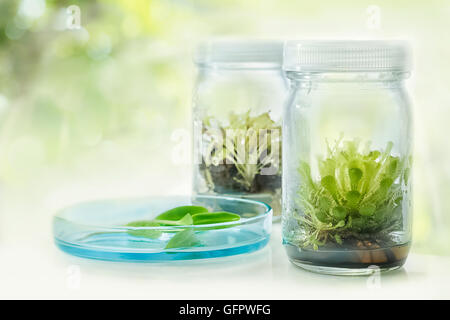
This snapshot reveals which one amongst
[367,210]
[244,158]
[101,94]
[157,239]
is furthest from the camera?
[101,94]

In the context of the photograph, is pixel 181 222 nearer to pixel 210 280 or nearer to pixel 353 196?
pixel 210 280

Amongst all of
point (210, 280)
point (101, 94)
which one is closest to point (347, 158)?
point (210, 280)

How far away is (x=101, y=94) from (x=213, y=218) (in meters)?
1.28

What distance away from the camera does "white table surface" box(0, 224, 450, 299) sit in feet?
2.33

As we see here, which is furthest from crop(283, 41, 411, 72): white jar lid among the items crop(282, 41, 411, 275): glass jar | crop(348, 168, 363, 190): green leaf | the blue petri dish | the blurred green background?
the blurred green background

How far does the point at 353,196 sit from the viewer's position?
2.34ft

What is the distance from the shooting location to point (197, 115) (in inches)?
42.6

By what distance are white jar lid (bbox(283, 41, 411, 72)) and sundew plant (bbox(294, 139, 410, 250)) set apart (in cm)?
9

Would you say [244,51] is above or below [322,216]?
above

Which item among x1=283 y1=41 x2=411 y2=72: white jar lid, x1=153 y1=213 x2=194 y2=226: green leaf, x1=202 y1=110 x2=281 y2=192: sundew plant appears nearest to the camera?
x1=283 y1=41 x2=411 y2=72: white jar lid

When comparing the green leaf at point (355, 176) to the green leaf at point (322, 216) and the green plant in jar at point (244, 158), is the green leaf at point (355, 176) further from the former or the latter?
the green plant in jar at point (244, 158)

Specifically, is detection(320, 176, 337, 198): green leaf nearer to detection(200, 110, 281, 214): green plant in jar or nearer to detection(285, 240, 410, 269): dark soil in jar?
detection(285, 240, 410, 269): dark soil in jar
